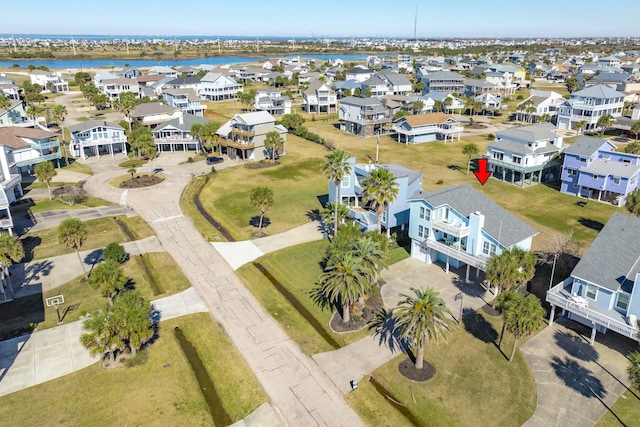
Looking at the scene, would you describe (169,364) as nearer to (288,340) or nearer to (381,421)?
→ (288,340)

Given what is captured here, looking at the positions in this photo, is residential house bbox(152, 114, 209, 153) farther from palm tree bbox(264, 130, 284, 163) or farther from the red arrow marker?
the red arrow marker

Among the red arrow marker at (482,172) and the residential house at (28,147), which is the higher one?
the residential house at (28,147)

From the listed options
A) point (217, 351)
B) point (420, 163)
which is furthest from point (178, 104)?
point (217, 351)

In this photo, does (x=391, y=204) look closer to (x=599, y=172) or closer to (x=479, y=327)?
(x=479, y=327)

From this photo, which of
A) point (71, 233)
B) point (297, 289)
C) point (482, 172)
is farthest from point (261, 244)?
point (482, 172)

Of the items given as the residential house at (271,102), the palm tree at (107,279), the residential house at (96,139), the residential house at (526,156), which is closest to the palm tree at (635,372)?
the palm tree at (107,279)

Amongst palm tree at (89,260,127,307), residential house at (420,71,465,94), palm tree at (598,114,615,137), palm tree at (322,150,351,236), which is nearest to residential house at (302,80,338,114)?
residential house at (420,71,465,94)

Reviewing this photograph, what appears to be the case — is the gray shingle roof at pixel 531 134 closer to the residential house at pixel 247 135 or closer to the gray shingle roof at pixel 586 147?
the gray shingle roof at pixel 586 147
